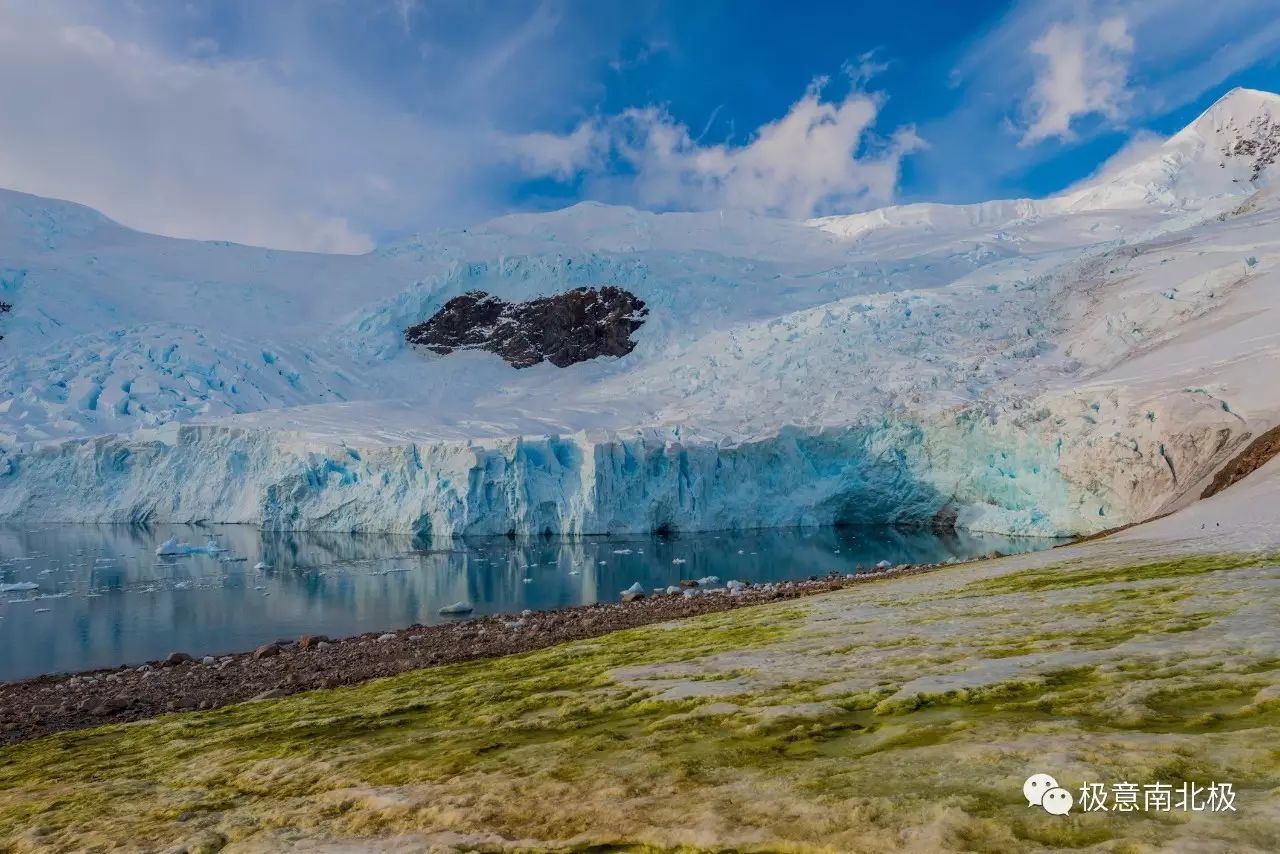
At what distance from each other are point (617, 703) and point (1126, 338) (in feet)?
93.6

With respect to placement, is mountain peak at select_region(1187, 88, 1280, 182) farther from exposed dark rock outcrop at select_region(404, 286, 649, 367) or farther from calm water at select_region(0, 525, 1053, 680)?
calm water at select_region(0, 525, 1053, 680)

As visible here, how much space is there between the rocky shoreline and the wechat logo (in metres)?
7.67

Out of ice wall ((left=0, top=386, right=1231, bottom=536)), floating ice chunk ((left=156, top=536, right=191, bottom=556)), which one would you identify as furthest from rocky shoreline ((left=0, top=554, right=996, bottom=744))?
ice wall ((left=0, top=386, right=1231, bottom=536))

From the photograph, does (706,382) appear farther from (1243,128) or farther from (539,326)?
(1243,128)

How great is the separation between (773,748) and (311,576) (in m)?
21.9

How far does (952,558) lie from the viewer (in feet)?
70.4

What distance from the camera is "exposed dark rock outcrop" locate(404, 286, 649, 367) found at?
175ft

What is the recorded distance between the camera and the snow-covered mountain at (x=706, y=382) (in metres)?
25.1

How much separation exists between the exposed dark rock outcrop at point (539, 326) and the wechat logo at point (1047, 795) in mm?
49681

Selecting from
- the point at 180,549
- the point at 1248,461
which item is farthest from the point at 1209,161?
the point at 180,549

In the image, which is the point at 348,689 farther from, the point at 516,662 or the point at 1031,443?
the point at 1031,443

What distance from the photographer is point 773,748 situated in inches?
129

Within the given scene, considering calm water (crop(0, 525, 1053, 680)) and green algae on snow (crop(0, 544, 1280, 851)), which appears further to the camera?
calm water (crop(0, 525, 1053, 680))

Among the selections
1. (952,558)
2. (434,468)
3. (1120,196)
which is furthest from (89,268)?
(1120,196)
